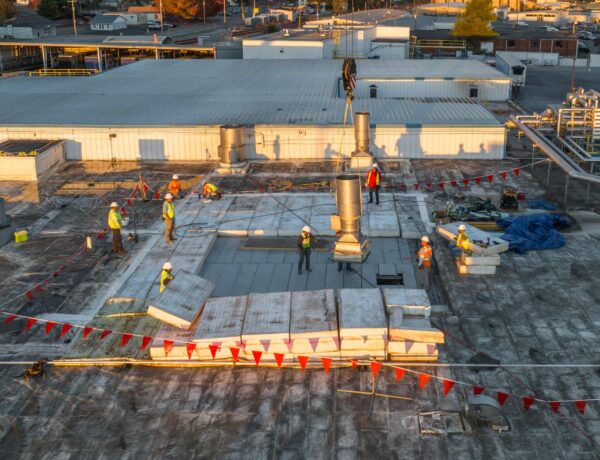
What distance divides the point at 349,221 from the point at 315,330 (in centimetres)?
603

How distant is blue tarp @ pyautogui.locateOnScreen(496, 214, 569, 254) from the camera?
2416 centimetres

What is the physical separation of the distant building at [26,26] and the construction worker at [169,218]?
84988 millimetres

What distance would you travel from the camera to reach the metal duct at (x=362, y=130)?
3211 centimetres

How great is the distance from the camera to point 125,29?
12075cm

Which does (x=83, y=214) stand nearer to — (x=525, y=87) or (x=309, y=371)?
(x=309, y=371)

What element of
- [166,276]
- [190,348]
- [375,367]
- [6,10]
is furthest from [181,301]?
[6,10]

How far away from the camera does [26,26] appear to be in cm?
11556

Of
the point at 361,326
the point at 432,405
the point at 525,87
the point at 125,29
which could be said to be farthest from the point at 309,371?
the point at 125,29

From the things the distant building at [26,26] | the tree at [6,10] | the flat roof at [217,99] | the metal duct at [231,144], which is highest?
the tree at [6,10]

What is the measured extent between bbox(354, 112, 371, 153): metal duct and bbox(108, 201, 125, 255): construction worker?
12.4m

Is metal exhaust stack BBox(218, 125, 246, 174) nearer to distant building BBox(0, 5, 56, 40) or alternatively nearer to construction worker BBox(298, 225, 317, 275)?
construction worker BBox(298, 225, 317, 275)

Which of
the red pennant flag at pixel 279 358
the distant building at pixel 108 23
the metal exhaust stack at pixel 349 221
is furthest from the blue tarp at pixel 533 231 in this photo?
the distant building at pixel 108 23

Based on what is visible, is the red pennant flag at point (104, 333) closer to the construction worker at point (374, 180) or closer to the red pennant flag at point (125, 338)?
the red pennant flag at point (125, 338)

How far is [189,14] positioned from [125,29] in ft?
82.6
